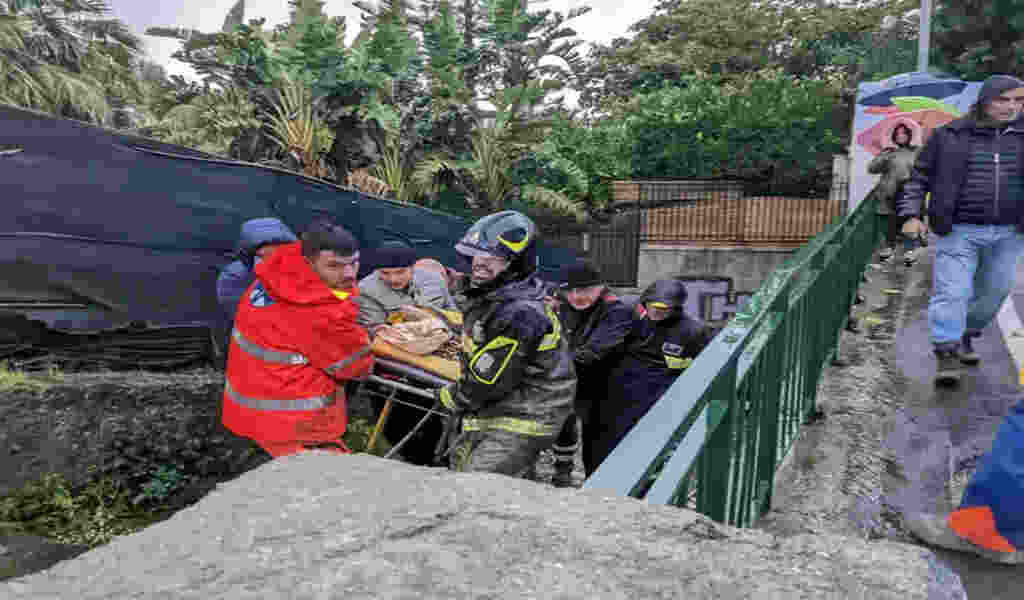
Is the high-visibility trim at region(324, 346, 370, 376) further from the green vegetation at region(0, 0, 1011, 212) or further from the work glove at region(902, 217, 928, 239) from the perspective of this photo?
the green vegetation at region(0, 0, 1011, 212)

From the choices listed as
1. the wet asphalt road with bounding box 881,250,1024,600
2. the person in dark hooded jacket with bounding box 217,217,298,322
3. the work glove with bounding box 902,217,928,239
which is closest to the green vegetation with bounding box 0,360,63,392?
the person in dark hooded jacket with bounding box 217,217,298,322

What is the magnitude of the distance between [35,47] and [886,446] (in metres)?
18.4

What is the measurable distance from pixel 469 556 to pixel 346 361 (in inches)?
95.3

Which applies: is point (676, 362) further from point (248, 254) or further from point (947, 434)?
point (248, 254)

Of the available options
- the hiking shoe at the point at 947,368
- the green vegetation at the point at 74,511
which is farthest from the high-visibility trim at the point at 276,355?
the hiking shoe at the point at 947,368

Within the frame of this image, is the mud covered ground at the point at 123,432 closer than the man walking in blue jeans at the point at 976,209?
No

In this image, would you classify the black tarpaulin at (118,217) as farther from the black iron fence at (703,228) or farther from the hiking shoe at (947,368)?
the black iron fence at (703,228)

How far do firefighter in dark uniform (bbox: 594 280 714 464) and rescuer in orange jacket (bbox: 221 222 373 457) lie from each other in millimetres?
1342

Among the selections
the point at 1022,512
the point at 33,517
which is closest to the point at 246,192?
the point at 33,517

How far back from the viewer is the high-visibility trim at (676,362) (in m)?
4.13

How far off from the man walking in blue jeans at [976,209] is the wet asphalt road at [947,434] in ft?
0.56

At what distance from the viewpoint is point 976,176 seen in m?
4.43

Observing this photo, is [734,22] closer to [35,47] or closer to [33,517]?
[35,47]

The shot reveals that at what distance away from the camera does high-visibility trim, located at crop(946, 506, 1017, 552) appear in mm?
2645
